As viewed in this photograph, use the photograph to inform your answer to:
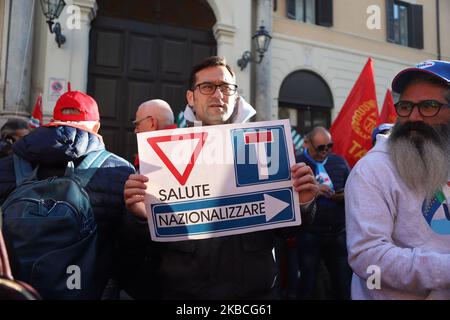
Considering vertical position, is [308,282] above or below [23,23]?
below

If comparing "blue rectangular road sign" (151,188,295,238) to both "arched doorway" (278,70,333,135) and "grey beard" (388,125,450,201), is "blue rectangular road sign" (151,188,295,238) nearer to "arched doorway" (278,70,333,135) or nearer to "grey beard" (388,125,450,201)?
"grey beard" (388,125,450,201)

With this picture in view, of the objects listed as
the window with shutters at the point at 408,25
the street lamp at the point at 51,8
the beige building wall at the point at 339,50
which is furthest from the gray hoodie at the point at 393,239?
the window with shutters at the point at 408,25

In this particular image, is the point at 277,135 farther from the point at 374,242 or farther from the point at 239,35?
the point at 239,35

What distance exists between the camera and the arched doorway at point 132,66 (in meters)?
7.01

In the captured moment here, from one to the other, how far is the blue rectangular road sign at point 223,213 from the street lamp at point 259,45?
21.3 feet

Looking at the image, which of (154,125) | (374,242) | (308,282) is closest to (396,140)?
(374,242)

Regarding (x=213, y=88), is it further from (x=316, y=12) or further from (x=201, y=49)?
(x=316, y=12)

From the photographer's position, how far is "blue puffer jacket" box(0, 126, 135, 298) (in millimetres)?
1470

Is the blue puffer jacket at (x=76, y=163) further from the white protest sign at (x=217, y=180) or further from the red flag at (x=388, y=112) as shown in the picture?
the red flag at (x=388, y=112)

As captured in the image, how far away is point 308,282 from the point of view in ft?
12.1

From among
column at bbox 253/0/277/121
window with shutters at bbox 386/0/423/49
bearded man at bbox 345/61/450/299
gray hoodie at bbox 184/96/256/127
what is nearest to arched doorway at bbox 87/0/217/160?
column at bbox 253/0/277/121

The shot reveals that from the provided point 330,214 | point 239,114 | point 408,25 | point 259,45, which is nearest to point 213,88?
point 239,114
